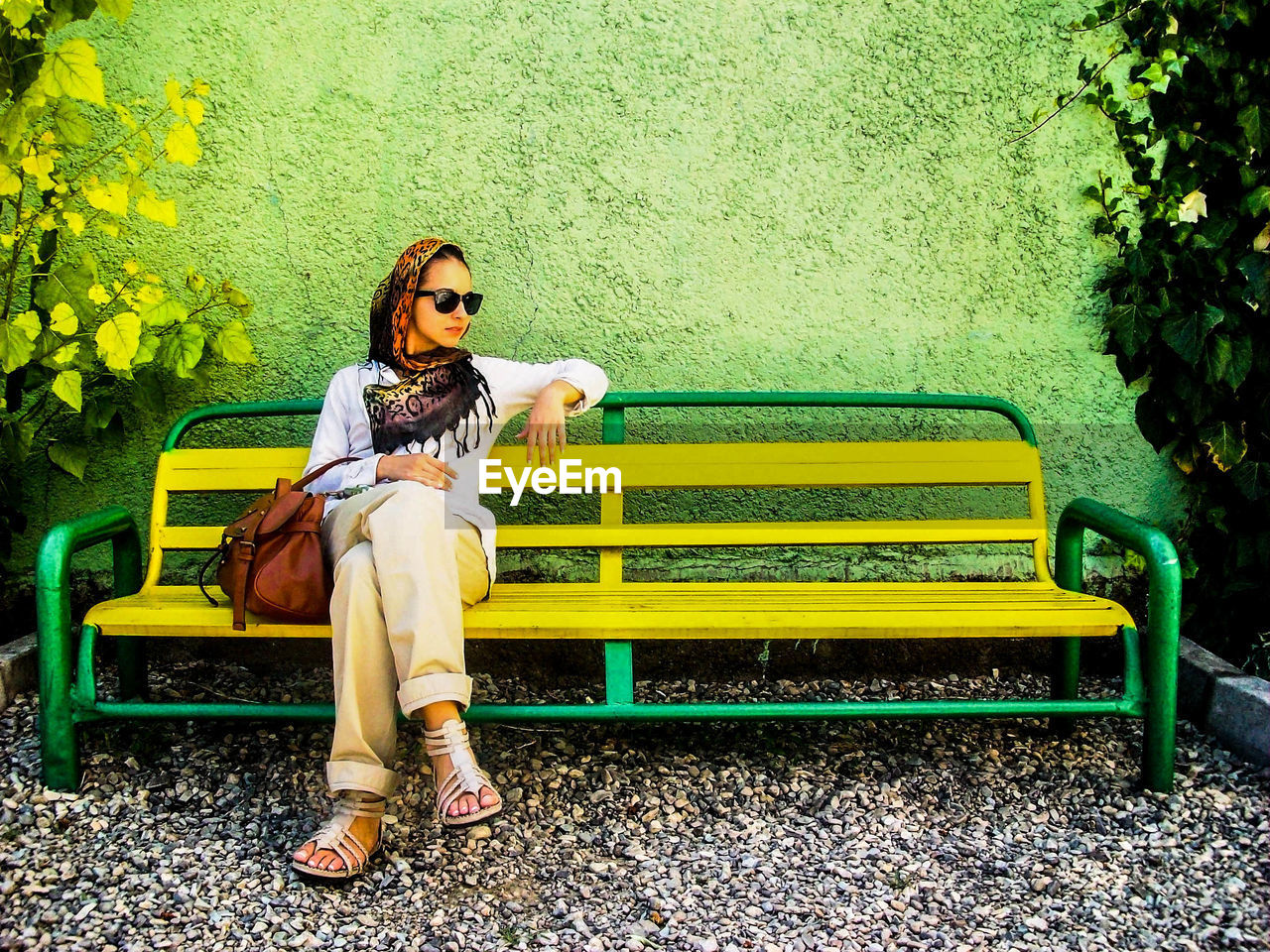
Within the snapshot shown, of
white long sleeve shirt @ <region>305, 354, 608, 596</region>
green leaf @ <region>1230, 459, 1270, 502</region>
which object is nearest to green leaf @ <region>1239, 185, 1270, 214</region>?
green leaf @ <region>1230, 459, 1270, 502</region>

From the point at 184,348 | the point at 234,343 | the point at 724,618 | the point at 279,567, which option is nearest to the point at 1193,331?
the point at 724,618

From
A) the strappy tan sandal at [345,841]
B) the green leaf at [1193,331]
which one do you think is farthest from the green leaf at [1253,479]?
the strappy tan sandal at [345,841]

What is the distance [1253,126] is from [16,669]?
3.96m

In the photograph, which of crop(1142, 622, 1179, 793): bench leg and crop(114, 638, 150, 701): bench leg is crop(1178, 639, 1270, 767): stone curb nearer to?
crop(1142, 622, 1179, 793): bench leg

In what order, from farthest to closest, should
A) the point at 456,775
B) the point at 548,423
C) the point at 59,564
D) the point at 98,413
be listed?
the point at 98,413
the point at 548,423
the point at 59,564
the point at 456,775

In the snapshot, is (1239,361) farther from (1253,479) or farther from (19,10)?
(19,10)

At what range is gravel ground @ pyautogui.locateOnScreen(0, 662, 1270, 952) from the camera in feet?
6.57

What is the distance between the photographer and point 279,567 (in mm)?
2275

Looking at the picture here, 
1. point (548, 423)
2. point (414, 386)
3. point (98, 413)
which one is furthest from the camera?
point (98, 413)

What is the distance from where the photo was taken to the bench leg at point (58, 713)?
2373mm

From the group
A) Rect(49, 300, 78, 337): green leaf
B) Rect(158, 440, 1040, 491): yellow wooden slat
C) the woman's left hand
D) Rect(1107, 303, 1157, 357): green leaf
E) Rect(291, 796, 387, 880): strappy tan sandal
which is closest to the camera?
Rect(291, 796, 387, 880): strappy tan sandal

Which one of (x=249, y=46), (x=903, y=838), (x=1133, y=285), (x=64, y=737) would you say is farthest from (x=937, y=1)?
(x=64, y=737)

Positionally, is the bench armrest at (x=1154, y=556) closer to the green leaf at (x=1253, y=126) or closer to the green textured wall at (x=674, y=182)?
the green textured wall at (x=674, y=182)

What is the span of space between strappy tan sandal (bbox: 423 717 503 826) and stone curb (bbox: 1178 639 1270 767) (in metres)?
1.96
